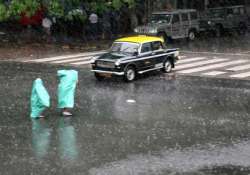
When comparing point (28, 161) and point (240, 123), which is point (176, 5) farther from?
point (28, 161)

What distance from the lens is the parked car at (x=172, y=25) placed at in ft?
113

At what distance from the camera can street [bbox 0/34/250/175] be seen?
11.8 meters

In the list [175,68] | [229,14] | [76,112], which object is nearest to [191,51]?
[175,68]

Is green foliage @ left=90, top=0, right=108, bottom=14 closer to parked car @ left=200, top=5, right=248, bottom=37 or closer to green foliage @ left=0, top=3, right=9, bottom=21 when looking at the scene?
green foliage @ left=0, top=3, right=9, bottom=21

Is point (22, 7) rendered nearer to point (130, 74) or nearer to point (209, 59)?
point (209, 59)

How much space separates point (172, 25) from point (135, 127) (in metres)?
20.9

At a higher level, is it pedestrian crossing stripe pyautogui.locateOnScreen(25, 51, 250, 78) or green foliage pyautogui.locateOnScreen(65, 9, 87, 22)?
green foliage pyautogui.locateOnScreen(65, 9, 87, 22)

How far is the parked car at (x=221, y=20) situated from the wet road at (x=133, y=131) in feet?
59.7

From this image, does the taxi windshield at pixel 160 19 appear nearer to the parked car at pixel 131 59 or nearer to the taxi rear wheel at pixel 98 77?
the parked car at pixel 131 59

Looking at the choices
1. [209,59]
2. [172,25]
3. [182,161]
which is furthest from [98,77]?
[172,25]

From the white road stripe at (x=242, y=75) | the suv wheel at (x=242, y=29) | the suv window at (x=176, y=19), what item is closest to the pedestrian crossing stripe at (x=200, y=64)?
the white road stripe at (x=242, y=75)

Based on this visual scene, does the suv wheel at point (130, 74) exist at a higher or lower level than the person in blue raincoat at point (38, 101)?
lower

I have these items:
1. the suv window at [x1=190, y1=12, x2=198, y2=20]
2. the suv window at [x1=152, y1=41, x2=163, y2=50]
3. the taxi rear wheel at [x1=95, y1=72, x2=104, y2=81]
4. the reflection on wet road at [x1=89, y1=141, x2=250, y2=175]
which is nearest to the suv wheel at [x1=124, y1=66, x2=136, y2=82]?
the taxi rear wheel at [x1=95, y1=72, x2=104, y2=81]

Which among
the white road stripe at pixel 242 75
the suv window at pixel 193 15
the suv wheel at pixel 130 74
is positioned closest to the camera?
the suv wheel at pixel 130 74
